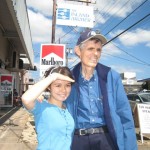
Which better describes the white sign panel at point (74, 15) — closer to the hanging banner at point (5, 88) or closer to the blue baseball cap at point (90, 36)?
the blue baseball cap at point (90, 36)

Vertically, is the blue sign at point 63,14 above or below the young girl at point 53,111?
above

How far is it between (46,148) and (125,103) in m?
0.93

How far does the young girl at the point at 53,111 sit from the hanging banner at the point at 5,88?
19849 millimetres

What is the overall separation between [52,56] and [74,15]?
5.34 meters

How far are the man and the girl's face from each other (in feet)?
0.80

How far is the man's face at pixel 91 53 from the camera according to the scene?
138 inches

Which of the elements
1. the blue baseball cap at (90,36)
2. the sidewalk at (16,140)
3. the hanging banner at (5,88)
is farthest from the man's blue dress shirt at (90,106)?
the hanging banner at (5,88)

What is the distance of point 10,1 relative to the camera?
→ 1076 centimetres

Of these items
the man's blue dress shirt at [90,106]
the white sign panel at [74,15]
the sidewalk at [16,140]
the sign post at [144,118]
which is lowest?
the sidewalk at [16,140]

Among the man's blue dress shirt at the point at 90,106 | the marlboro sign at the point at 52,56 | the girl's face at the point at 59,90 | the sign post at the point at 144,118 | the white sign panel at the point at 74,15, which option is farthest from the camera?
the white sign panel at the point at 74,15

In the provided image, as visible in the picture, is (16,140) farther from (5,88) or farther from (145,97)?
(5,88)

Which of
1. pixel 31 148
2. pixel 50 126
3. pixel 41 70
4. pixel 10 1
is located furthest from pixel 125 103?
pixel 10 1

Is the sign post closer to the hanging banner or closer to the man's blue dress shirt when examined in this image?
the man's blue dress shirt

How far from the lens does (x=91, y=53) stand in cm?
350
